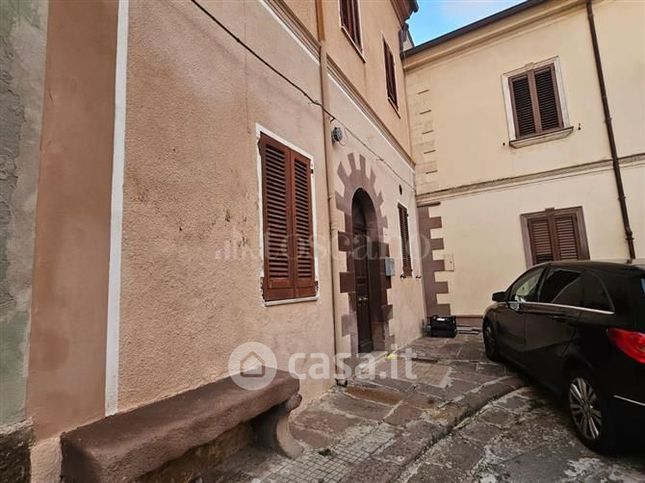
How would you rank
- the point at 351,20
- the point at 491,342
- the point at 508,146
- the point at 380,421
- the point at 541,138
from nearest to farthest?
1. the point at 380,421
2. the point at 491,342
3. the point at 351,20
4. the point at 541,138
5. the point at 508,146

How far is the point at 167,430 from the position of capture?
1.79 m

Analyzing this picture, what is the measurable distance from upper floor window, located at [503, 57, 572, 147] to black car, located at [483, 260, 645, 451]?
4.97 m

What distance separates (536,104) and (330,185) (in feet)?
20.1

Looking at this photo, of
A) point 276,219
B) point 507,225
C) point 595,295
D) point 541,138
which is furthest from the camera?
point 507,225

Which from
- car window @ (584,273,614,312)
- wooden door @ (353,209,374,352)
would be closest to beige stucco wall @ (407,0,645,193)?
wooden door @ (353,209,374,352)

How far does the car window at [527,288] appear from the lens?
4.14 metres

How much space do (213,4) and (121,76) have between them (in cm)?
131

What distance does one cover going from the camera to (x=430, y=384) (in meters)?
4.27

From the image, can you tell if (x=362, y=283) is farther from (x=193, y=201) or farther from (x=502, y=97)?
(x=502, y=97)

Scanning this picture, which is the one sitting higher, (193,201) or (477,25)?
(477,25)

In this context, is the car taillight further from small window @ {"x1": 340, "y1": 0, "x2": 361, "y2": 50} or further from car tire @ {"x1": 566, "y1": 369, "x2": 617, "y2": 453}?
small window @ {"x1": 340, "y1": 0, "x2": 361, "y2": 50}

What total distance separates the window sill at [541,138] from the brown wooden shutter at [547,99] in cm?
16

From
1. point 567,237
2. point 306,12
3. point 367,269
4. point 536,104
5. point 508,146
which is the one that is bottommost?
point 367,269

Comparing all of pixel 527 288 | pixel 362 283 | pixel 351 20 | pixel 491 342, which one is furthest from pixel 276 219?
pixel 351 20
